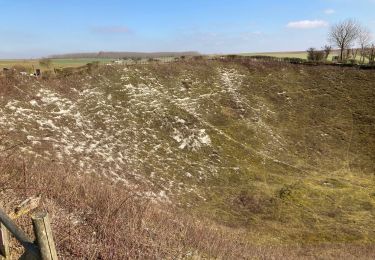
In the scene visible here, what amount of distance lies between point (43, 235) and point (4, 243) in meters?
2.13

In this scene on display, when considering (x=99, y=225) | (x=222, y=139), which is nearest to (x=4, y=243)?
(x=99, y=225)

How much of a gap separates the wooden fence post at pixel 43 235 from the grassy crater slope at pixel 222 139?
72.8ft

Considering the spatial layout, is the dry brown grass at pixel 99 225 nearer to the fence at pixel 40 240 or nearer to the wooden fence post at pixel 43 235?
the fence at pixel 40 240

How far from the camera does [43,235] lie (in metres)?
4.57

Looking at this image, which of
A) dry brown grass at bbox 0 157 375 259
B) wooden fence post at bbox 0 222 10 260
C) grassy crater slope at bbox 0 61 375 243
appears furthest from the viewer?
grassy crater slope at bbox 0 61 375 243

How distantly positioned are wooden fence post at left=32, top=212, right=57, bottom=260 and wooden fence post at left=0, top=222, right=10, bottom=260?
6.13ft

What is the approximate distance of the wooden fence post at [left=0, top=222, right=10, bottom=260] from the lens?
6082 mm

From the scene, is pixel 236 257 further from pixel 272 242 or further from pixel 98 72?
pixel 98 72

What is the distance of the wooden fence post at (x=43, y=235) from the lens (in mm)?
4531

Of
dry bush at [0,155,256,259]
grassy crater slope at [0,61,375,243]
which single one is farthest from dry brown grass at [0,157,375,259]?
grassy crater slope at [0,61,375,243]

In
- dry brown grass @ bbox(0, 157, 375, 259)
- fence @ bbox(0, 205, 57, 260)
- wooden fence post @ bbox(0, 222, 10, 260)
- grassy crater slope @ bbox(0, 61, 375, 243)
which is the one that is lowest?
grassy crater slope @ bbox(0, 61, 375, 243)

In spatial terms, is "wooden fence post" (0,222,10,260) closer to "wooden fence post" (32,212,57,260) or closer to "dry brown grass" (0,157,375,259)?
"dry brown grass" (0,157,375,259)

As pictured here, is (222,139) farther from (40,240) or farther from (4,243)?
(40,240)

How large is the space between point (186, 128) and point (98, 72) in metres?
15.1
